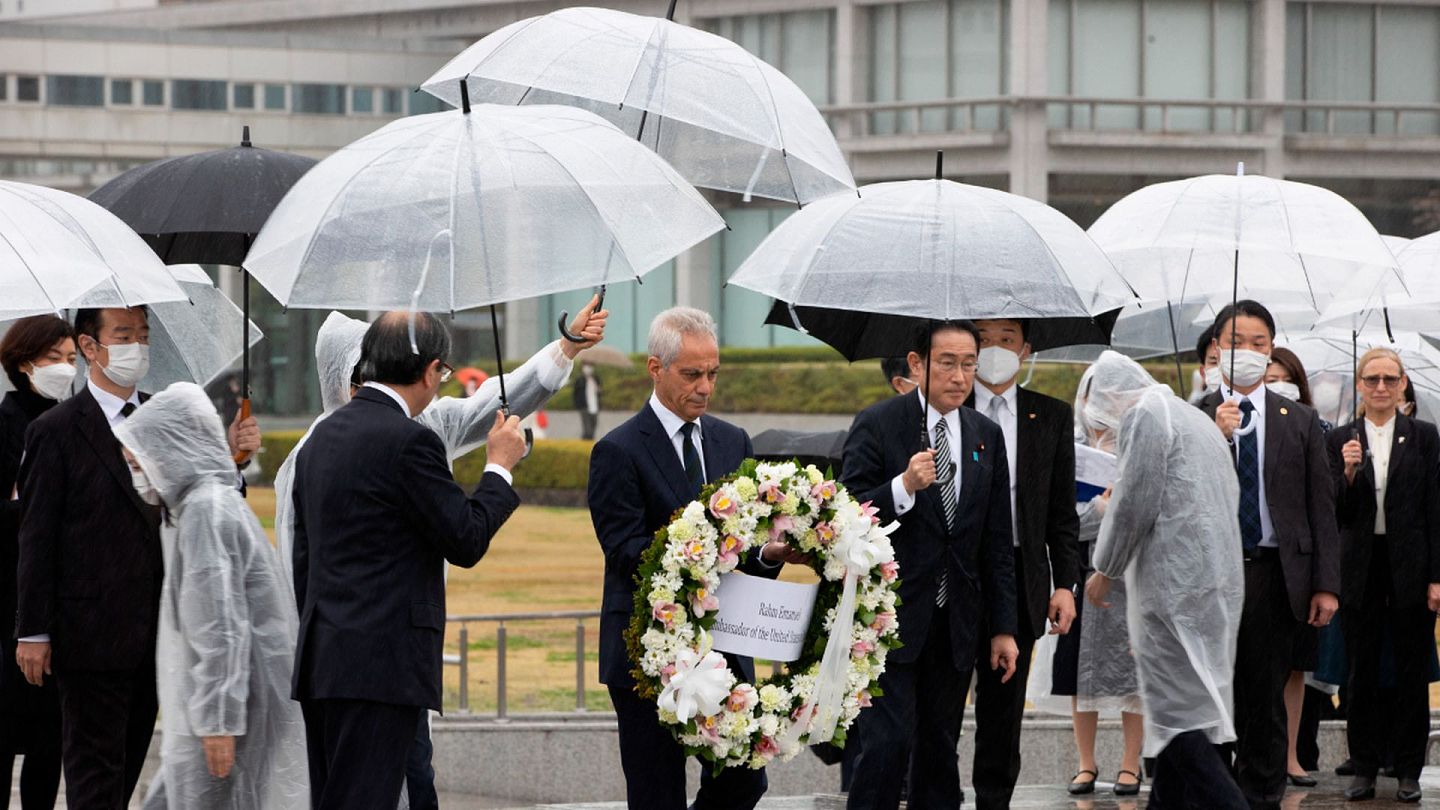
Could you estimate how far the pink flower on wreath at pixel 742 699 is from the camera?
19.3ft

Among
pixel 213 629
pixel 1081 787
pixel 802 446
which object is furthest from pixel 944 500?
pixel 802 446

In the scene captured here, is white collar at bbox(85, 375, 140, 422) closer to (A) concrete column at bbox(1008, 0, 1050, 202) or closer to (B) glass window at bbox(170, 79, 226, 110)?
(A) concrete column at bbox(1008, 0, 1050, 202)

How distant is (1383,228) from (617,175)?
115 ft

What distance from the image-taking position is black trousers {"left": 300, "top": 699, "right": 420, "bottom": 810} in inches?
220

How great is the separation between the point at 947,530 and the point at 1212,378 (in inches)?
80.9

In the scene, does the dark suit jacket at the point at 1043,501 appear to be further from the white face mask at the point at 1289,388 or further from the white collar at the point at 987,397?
the white face mask at the point at 1289,388

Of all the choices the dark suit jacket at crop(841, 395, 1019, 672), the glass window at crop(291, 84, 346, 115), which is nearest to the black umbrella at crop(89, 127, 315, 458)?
the dark suit jacket at crop(841, 395, 1019, 672)

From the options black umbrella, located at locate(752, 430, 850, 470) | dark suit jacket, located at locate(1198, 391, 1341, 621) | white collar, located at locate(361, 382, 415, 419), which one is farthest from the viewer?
black umbrella, located at locate(752, 430, 850, 470)

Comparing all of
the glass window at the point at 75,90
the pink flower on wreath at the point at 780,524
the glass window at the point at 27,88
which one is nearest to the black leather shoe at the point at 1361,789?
the pink flower on wreath at the point at 780,524

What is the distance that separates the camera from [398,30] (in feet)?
157

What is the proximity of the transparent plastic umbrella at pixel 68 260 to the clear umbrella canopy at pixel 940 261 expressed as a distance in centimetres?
210

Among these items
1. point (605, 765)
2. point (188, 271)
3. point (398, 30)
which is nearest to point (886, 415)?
point (188, 271)

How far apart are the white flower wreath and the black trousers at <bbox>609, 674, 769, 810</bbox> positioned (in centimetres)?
14

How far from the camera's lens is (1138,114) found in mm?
37750
